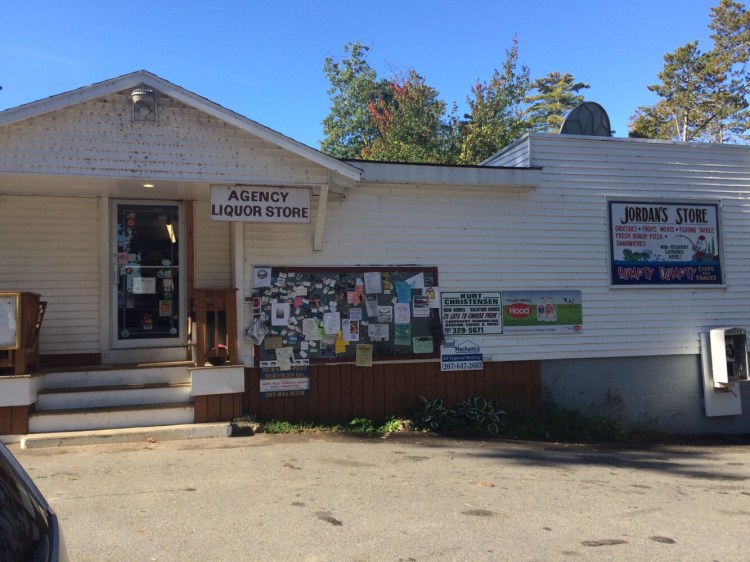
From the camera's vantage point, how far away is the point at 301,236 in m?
8.48

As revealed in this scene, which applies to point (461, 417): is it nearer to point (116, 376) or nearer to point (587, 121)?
point (116, 376)

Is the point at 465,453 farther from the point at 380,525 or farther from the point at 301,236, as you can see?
the point at 301,236

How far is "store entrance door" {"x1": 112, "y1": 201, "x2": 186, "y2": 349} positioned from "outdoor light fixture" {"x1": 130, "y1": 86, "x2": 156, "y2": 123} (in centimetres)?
188

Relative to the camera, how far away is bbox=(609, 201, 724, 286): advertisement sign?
31.9 ft

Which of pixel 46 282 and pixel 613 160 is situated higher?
pixel 613 160

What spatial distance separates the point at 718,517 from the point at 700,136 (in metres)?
34.6

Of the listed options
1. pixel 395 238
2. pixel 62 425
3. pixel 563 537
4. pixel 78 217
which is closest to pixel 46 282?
pixel 78 217

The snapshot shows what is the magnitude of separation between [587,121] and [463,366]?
5.14 meters

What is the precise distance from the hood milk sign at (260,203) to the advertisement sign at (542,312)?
11.4 feet

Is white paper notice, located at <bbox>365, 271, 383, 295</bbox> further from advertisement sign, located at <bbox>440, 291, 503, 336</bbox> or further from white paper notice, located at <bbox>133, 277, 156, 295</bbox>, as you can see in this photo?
white paper notice, located at <bbox>133, 277, 156, 295</bbox>

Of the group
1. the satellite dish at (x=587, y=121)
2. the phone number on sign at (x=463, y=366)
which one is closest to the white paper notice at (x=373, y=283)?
the phone number on sign at (x=463, y=366)

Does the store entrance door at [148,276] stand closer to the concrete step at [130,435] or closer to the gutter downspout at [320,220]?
the concrete step at [130,435]

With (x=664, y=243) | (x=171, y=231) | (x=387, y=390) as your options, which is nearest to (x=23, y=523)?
(x=387, y=390)

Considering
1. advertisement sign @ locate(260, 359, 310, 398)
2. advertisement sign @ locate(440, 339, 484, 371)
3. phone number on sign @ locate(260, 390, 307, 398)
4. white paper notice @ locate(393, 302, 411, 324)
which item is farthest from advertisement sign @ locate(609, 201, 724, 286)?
phone number on sign @ locate(260, 390, 307, 398)
